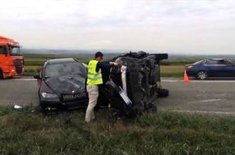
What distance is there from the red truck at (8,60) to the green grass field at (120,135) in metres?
15.5

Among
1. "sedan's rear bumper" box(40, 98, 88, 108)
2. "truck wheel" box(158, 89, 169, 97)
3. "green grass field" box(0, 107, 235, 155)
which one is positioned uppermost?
"sedan's rear bumper" box(40, 98, 88, 108)

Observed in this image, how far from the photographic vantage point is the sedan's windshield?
44.9 feet

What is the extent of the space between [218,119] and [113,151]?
3415mm

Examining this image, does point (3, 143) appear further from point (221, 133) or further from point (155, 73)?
point (155, 73)

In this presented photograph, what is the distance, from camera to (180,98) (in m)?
15.6

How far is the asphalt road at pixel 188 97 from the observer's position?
1330 cm

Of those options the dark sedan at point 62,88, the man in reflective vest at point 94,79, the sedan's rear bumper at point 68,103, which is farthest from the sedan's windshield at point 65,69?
the man in reflective vest at point 94,79

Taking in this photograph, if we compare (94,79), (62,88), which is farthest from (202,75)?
(94,79)

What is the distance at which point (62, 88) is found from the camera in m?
12.2

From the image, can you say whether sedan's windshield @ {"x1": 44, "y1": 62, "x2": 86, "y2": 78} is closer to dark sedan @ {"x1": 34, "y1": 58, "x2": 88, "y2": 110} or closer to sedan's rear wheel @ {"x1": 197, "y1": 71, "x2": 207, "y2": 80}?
Result: dark sedan @ {"x1": 34, "y1": 58, "x2": 88, "y2": 110}

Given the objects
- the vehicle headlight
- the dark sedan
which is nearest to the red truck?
the dark sedan

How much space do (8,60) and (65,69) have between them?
1286 cm

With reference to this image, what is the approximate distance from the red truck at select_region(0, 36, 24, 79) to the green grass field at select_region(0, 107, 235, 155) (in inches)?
608

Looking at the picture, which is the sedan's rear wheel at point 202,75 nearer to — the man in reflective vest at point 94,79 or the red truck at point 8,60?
the red truck at point 8,60
